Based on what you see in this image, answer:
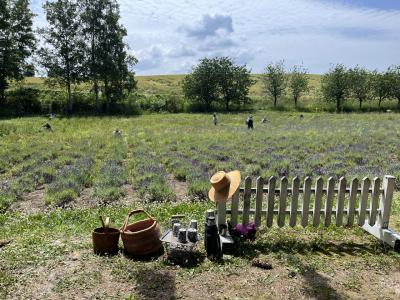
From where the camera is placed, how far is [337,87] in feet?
240

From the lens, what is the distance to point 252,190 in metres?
8.24

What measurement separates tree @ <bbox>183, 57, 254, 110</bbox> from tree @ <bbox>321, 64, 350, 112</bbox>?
15.2 metres

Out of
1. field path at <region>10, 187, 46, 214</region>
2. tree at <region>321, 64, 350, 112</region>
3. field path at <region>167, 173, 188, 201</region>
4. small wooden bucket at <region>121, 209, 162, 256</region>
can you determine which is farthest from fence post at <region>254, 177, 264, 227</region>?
tree at <region>321, 64, 350, 112</region>

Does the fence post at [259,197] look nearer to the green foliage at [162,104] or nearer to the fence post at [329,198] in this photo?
the fence post at [329,198]

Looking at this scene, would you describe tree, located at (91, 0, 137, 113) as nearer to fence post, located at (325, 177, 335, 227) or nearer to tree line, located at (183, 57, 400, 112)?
tree line, located at (183, 57, 400, 112)

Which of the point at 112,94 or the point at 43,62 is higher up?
the point at 43,62

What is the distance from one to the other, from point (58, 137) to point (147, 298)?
23583mm

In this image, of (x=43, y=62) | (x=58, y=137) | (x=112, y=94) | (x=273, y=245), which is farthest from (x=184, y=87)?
(x=273, y=245)

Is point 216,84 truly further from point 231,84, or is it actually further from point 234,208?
point 234,208

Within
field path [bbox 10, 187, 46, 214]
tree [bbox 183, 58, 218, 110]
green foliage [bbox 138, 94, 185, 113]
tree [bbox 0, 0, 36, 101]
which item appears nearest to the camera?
field path [bbox 10, 187, 46, 214]

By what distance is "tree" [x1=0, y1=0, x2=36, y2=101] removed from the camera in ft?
167

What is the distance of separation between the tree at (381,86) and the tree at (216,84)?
975 inches

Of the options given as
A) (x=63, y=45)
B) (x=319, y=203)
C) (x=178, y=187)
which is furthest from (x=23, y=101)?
(x=319, y=203)

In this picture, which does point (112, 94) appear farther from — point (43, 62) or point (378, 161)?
point (378, 161)
